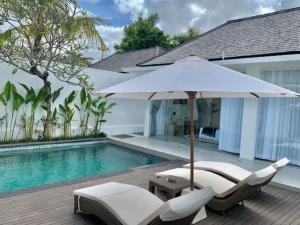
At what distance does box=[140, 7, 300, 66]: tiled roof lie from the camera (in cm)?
1069

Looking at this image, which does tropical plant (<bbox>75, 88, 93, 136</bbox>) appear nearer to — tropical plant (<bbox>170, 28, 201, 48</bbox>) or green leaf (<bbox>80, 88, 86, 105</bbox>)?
green leaf (<bbox>80, 88, 86, 105</bbox>)

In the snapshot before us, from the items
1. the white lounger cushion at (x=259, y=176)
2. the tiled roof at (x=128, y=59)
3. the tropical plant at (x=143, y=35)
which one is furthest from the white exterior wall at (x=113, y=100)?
the tropical plant at (x=143, y=35)

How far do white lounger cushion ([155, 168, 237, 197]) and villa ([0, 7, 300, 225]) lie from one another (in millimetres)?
27

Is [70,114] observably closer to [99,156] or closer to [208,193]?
[99,156]

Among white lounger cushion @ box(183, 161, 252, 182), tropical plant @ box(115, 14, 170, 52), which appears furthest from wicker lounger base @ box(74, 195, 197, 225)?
tropical plant @ box(115, 14, 170, 52)

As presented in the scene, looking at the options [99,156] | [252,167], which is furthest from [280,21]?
[99,156]

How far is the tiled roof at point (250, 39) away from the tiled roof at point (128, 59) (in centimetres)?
746

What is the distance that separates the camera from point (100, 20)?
1419 cm

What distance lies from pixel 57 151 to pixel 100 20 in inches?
280

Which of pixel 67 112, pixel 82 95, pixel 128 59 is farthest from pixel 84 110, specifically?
pixel 128 59

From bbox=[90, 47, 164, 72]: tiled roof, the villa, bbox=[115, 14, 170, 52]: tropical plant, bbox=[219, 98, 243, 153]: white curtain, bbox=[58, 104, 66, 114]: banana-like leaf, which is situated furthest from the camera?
bbox=[115, 14, 170, 52]: tropical plant

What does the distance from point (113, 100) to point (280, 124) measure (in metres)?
10.3

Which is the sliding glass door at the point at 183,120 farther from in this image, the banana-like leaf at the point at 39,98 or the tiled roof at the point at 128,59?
the tiled roof at the point at 128,59

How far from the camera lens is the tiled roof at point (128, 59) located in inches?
907
